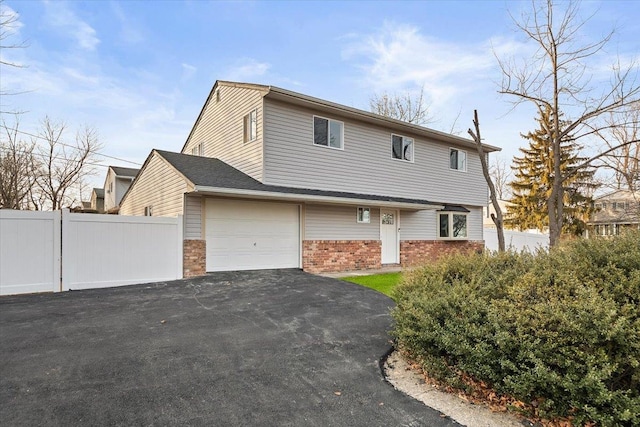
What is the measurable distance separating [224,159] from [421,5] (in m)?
8.47

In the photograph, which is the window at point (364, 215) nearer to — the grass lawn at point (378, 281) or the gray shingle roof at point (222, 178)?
the gray shingle roof at point (222, 178)

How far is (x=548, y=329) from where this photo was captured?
2.97 metres

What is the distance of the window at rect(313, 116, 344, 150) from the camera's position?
39.4 feet

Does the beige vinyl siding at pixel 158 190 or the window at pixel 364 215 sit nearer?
the beige vinyl siding at pixel 158 190

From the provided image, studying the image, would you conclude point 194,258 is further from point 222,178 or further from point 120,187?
point 120,187

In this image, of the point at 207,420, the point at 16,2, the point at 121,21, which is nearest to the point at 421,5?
the point at 121,21

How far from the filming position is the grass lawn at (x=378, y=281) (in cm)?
903

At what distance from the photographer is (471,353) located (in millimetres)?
3297

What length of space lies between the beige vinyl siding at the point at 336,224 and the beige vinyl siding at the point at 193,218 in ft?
11.2

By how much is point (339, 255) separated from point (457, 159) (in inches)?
335

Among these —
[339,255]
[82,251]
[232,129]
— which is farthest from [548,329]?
[232,129]

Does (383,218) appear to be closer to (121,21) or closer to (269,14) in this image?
(269,14)

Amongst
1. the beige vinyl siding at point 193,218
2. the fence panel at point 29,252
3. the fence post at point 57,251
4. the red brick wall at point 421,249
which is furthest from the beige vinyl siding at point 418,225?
the fence panel at point 29,252

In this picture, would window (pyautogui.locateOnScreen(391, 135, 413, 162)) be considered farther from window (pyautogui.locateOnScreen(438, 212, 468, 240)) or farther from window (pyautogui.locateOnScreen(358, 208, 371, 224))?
window (pyautogui.locateOnScreen(438, 212, 468, 240))
